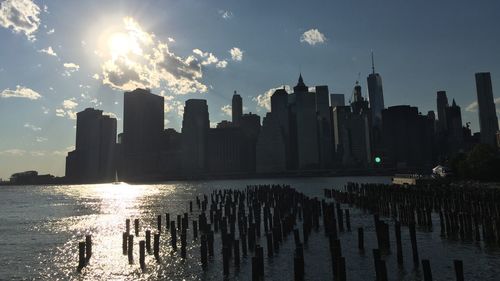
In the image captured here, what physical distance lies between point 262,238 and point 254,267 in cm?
1825

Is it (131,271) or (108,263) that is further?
(108,263)

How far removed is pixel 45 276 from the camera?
28.0 meters

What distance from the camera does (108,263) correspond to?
3094cm

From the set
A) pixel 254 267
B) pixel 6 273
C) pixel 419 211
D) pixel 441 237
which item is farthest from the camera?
pixel 419 211

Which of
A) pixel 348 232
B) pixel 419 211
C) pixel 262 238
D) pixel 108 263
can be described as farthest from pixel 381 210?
pixel 108 263

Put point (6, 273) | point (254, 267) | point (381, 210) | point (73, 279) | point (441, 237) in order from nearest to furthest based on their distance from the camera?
1. point (254, 267)
2. point (73, 279)
3. point (6, 273)
4. point (441, 237)
5. point (381, 210)

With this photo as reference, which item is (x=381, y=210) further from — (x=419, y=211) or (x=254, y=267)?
(x=254, y=267)

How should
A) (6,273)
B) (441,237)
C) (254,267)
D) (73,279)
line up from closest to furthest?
(254,267), (73,279), (6,273), (441,237)

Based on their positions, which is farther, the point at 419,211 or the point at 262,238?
the point at 419,211

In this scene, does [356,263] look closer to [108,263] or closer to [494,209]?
[108,263]

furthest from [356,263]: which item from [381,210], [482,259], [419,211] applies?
[381,210]

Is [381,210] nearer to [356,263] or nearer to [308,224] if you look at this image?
[308,224]

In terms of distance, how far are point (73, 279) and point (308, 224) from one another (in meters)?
22.8

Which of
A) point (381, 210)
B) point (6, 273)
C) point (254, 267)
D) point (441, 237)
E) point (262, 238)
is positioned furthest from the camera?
point (381, 210)
